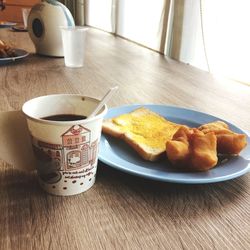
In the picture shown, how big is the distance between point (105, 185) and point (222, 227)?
169mm

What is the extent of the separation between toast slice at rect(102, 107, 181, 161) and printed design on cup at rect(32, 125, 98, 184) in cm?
13

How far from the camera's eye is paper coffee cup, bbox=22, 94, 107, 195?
1.30 ft

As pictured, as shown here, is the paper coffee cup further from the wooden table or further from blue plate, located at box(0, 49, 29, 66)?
blue plate, located at box(0, 49, 29, 66)

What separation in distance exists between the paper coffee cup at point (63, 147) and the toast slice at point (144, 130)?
12 centimetres

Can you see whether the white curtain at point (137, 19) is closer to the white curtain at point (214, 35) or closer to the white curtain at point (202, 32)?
the white curtain at point (202, 32)

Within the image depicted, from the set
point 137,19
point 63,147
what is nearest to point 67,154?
point 63,147

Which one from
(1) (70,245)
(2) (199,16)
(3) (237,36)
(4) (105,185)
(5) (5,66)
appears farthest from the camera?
(2) (199,16)

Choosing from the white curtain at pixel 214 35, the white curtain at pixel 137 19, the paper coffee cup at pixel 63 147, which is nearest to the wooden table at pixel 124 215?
the paper coffee cup at pixel 63 147

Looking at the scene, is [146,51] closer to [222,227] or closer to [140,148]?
[140,148]

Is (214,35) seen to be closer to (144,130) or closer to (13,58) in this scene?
(13,58)

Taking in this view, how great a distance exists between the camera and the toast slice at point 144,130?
535mm

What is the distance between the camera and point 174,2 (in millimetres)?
1815

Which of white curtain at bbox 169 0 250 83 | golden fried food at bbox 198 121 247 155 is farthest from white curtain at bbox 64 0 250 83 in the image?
golden fried food at bbox 198 121 247 155

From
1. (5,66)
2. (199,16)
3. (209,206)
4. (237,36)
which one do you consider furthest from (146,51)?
(209,206)
